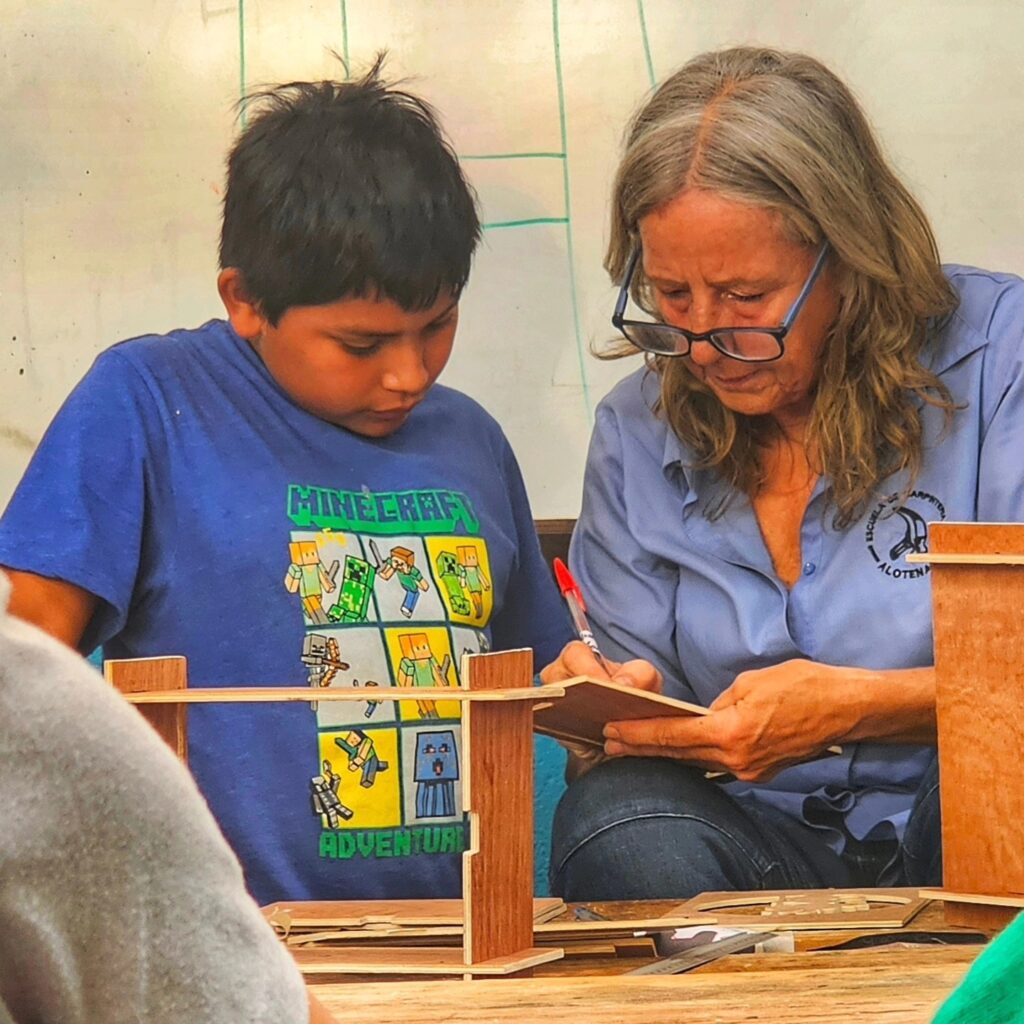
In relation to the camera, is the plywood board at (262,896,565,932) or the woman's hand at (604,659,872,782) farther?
the woman's hand at (604,659,872,782)

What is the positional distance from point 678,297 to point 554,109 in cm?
47

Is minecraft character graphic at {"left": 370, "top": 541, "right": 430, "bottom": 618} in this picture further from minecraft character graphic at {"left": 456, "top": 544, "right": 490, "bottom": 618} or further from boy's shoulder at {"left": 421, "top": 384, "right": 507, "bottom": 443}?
boy's shoulder at {"left": 421, "top": 384, "right": 507, "bottom": 443}

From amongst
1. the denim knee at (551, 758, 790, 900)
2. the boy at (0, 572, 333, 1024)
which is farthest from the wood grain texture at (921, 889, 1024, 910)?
the boy at (0, 572, 333, 1024)

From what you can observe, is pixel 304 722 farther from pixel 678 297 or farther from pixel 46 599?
pixel 678 297

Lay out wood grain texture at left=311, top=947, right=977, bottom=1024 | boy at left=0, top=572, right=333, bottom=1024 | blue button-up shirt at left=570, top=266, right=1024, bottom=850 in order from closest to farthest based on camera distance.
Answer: boy at left=0, top=572, right=333, bottom=1024 → wood grain texture at left=311, top=947, right=977, bottom=1024 → blue button-up shirt at left=570, top=266, right=1024, bottom=850

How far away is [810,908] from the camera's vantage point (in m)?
1.23

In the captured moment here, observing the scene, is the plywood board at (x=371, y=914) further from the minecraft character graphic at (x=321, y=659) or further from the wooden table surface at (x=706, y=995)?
the minecraft character graphic at (x=321, y=659)

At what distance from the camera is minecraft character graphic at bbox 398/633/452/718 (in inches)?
57.6

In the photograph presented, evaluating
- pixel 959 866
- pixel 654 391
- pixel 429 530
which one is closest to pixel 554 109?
pixel 654 391

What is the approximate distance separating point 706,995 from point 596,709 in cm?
45

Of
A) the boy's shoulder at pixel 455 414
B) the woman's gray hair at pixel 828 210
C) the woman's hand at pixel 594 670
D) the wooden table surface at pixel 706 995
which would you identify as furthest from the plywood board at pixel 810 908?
the boy's shoulder at pixel 455 414

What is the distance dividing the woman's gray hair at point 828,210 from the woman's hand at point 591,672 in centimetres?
29

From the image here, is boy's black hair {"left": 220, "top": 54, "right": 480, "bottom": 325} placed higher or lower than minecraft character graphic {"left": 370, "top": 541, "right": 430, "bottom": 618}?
higher

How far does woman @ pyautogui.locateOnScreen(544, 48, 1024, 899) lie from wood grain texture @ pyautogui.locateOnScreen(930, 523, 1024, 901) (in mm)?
294
